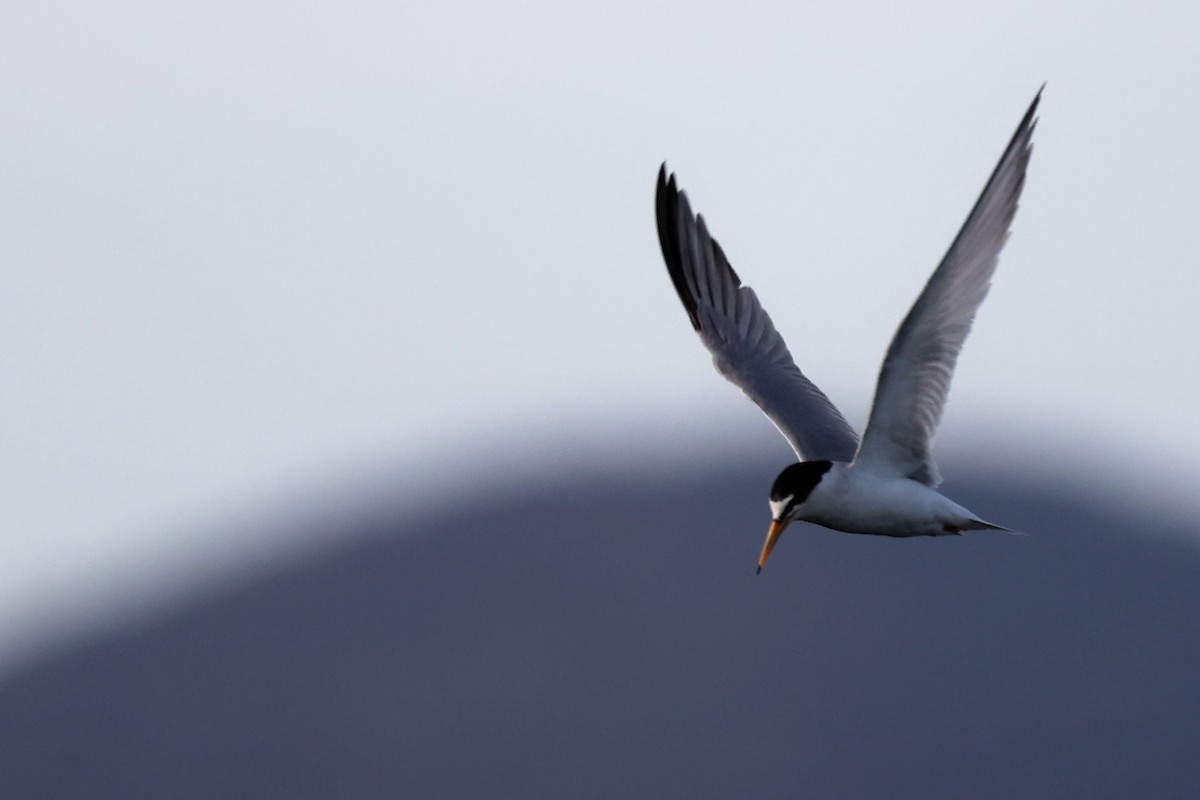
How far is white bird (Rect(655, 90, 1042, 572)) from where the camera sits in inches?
457

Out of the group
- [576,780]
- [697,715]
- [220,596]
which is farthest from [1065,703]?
[220,596]

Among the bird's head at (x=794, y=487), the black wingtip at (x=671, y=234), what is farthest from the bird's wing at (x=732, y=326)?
the bird's head at (x=794, y=487)


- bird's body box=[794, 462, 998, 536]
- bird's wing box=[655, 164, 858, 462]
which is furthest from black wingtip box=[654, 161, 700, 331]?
bird's body box=[794, 462, 998, 536]

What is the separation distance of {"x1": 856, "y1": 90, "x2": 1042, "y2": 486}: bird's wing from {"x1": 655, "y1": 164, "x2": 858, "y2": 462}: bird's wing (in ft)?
5.06

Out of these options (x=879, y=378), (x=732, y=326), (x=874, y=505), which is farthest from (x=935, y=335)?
(x=732, y=326)

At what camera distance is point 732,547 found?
221 ft

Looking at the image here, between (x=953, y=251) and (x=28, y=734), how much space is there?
64289mm

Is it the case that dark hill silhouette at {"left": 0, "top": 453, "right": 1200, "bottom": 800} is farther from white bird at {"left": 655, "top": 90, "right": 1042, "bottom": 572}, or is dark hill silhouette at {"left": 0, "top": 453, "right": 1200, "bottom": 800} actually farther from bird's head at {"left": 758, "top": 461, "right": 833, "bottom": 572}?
bird's head at {"left": 758, "top": 461, "right": 833, "bottom": 572}

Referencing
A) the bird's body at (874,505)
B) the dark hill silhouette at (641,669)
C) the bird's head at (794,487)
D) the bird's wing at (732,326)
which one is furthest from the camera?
the dark hill silhouette at (641,669)

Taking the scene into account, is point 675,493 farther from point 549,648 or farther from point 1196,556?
point 1196,556

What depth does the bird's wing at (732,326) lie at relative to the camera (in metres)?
14.6

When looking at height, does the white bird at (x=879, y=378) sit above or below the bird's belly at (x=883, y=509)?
above

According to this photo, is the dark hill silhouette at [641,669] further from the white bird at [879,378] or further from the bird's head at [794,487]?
the bird's head at [794,487]

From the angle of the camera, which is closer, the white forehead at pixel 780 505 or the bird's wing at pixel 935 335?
the bird's wing at pixel 935 335
